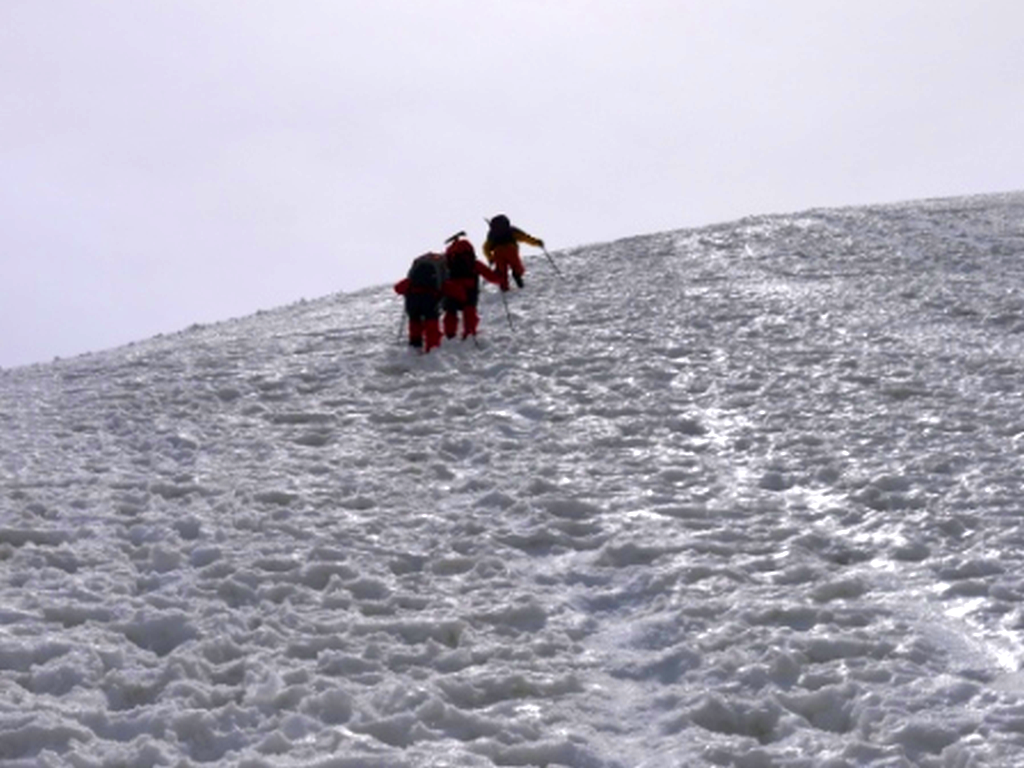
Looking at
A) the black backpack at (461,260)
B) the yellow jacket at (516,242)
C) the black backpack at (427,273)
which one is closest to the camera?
the black backpack at (427,273)

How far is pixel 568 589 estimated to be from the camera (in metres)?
9.67

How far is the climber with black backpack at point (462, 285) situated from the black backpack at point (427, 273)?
197 millimetres

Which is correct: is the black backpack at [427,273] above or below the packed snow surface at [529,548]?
above

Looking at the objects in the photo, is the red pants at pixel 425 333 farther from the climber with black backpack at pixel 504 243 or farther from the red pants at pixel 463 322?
the climber with black backpack at pixel 504 243

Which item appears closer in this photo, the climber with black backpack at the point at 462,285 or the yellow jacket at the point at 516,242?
the climber with black backpack at the point at 462,285

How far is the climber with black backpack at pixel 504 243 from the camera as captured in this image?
20984mm

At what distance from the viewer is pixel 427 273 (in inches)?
671

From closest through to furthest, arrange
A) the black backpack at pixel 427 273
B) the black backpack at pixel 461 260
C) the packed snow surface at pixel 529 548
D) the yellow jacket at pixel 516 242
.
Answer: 1. the packed snow surface at pixel 529 548
2. the black backpack at pixel 427 273
3. the black backpack at pixel 461 260
4. the yellow jacket at pixel 516 242

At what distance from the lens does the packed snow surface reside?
7734 millimetres

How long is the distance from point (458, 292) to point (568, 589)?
26.2ft

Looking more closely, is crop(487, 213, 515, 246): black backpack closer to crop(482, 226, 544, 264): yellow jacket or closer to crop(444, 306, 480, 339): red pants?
crop(482, 226, 544, 264): yellow jacket

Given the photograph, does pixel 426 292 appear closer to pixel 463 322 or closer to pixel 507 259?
pixel 463 322

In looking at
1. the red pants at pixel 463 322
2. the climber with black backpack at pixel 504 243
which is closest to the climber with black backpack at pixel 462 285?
the red pants at pixel 463 322


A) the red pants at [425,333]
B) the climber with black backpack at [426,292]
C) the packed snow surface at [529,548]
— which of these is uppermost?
the climber with black backpack at [426,292]
